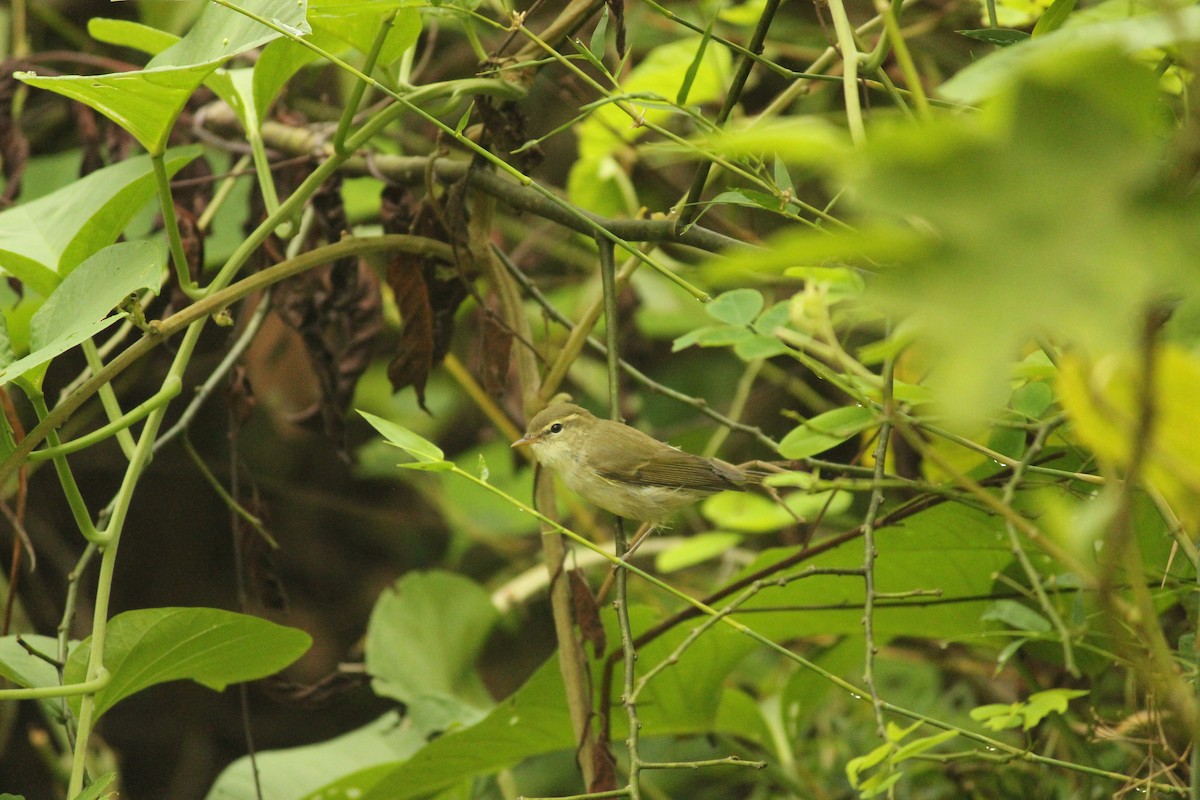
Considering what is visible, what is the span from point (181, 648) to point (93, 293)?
0.58 meters

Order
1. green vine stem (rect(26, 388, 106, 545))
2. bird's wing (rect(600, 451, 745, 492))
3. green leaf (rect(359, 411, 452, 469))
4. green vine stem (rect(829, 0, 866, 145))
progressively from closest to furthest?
green vine stem (rect(829, 0, 866, 145))
green leaf (rect(359, 411, 452, 469))
green vine stem (rect(26, 388, 106, 545))
bird's wing (rect(600, 451, 745, 492))

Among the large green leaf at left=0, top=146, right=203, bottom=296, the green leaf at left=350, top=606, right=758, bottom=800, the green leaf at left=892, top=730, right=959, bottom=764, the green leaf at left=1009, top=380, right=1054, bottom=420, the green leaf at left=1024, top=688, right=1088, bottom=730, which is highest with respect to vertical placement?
the large green leaf at left=0, top=146, right=203, bottom=296

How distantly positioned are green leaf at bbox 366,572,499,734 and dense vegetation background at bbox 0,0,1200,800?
0.04ft

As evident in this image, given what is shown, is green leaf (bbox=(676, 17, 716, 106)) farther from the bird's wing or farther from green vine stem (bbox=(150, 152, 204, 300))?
the bird's wing

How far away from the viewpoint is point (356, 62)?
2971mm

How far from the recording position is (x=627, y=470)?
8.27 feet

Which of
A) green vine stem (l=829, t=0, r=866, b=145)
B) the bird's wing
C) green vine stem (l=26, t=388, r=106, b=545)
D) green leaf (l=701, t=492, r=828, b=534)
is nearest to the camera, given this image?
green vine stem (l=829, t=0, r=866, b=145)

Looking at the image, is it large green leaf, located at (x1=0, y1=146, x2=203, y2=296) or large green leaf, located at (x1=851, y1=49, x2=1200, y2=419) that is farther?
large green leaf, located at (x1=0, y1=146, x2=203, y2=296)

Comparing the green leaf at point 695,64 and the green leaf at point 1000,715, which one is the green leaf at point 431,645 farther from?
the green leaf at point 695,64

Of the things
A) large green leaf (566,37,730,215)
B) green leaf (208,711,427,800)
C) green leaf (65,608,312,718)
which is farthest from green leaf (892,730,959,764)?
large green leaf (566,37,730,215)

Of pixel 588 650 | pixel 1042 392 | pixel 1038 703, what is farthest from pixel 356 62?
pixel 1038 703

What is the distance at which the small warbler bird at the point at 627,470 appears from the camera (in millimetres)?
2355

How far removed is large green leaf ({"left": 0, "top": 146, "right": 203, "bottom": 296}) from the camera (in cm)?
167

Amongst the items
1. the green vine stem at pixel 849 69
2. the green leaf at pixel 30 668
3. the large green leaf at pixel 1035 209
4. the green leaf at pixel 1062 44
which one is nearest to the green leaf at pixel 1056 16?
the green vine stem at pixel 849 69
